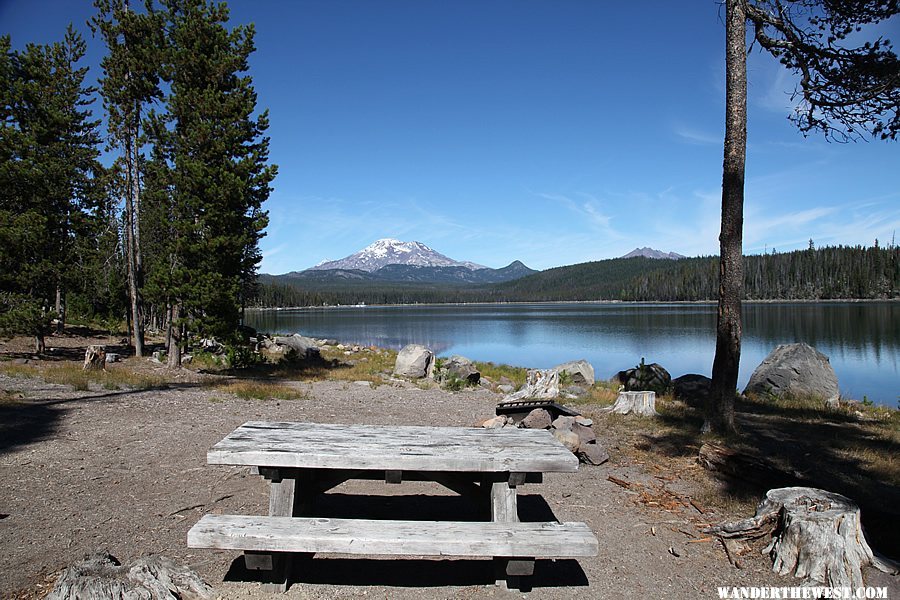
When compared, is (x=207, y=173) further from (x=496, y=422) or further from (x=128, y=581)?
(x=128, y=581)

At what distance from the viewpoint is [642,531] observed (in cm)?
480

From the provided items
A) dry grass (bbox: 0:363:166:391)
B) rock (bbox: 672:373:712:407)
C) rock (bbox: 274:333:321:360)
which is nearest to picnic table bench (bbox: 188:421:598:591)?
rock (bbox: 672:373:712:407)

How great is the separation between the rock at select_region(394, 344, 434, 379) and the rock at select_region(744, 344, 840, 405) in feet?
33.1

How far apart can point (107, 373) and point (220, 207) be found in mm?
5522

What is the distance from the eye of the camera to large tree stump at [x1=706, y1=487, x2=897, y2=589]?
3719 mm

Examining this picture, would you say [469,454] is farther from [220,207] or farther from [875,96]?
[220,207]

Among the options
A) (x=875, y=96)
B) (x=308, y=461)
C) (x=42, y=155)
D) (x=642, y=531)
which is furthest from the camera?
(x=42, y=155)

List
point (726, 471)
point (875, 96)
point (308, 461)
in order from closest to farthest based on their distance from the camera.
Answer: point (308, 461) → point (726, 471) → point (875, 96)

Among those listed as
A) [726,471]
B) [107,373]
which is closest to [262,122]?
[107,373]

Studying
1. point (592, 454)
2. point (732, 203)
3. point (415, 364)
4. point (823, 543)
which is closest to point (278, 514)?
point (823, 543)

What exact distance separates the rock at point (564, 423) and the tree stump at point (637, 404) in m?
2.49

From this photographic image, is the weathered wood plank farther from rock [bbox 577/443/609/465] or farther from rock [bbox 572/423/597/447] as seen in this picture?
rock [bbox 572/423/597/447]

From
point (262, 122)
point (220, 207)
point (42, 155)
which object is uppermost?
point (262, 122)

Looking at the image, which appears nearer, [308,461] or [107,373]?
[308,461]
